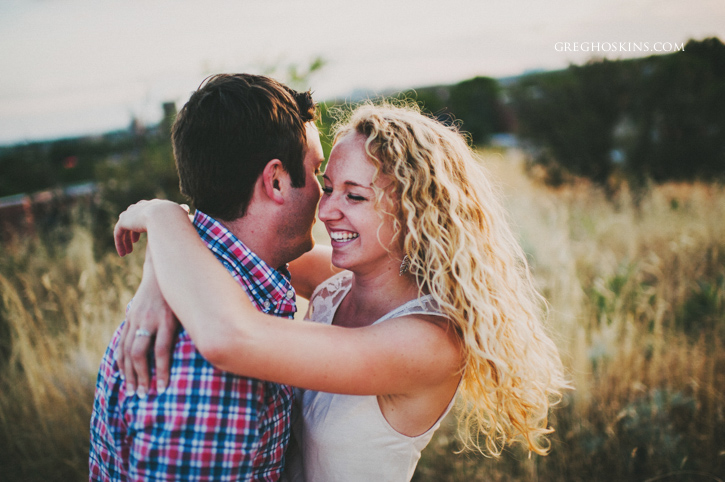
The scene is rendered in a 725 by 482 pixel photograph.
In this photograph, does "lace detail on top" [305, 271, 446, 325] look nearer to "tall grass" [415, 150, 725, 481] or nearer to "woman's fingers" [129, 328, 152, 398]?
"woman's fingers" [129, 328, 152, 398]

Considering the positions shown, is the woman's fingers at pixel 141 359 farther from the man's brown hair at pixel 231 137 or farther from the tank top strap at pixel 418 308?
the tank top strap at pixel 418 308

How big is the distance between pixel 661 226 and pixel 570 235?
109 cm

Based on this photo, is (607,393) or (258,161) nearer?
(258,161)

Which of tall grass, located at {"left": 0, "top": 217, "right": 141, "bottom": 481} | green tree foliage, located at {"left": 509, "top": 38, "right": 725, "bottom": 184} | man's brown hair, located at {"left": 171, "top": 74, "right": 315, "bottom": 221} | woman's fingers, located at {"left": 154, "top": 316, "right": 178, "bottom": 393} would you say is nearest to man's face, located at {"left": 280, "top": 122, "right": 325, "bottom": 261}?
man's brown hair, located at {"left": 171, "top": 74, "right": 315, "bottom": 221}

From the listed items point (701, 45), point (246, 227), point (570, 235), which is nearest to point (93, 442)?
point (246, 227)

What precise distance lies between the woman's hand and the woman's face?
636 mm

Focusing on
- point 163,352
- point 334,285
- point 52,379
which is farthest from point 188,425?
point 52,379

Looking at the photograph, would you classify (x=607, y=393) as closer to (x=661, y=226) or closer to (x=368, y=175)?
(x=368, y=175)

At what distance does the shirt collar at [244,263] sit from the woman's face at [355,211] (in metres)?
0.36

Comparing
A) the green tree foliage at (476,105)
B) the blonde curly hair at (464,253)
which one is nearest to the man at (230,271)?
the blonde curly hair at (464,253)

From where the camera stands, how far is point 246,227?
5.83ft

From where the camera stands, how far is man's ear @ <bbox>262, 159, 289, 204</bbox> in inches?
69.2

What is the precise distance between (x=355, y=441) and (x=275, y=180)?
108 cm

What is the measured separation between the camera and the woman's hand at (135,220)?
68.5 inches
